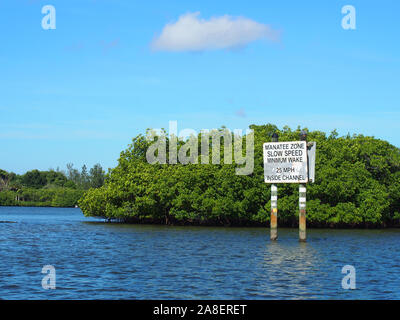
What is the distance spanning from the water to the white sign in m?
5.04

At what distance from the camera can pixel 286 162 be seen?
4522cm

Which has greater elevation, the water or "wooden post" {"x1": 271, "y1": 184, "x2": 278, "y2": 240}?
"wooden post" {"x1": 271, "y1": 184, "x2": 278, "y2": 240}

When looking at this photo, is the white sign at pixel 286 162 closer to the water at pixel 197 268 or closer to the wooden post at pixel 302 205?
the wooden post at pixel 302 205

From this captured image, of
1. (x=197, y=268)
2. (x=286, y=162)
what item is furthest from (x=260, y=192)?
(x=197, y=268)

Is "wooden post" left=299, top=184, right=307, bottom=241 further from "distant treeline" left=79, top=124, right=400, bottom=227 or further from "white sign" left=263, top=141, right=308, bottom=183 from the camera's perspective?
"distant treeline" left=79, top=124, right=400, bottom=227

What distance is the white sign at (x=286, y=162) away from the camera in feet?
146

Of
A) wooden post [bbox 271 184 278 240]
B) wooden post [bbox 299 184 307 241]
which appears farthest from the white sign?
wooden post [bbox 271 184 278 240]

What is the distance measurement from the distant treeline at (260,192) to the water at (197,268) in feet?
59.0

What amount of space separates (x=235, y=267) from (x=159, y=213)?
4407 cm

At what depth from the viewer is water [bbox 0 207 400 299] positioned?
22250 mm

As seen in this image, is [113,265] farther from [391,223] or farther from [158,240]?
[391,223]

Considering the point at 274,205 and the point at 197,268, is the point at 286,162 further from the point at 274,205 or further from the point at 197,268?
the point at 197,268

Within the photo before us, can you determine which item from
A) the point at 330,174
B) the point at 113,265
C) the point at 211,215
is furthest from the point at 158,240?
the point at 330,174

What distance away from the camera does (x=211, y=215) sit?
2692 inches
